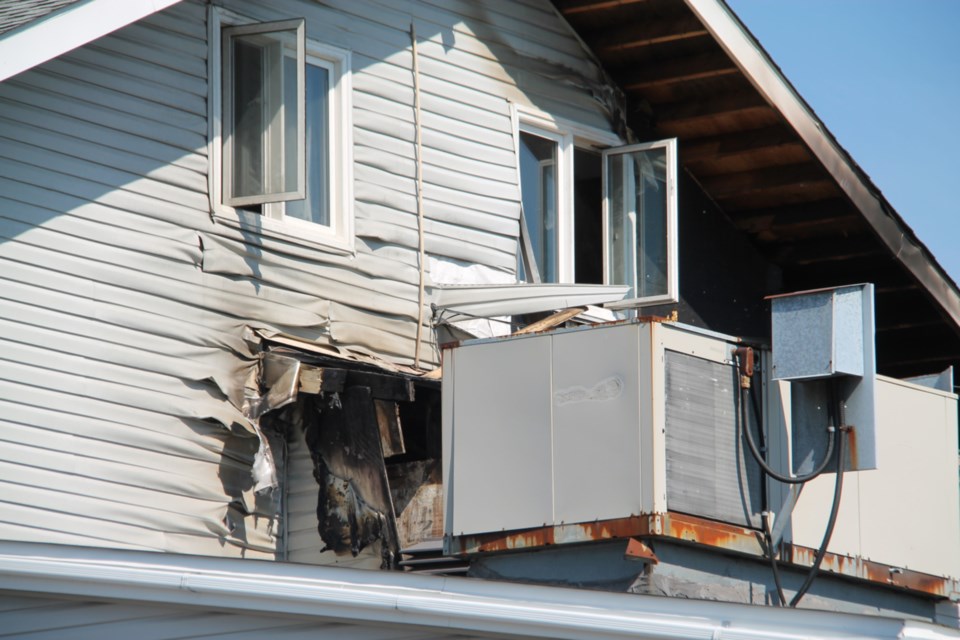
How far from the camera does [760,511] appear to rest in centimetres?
922

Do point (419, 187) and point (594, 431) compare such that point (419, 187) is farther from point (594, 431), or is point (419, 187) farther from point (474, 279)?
point (594, 431)

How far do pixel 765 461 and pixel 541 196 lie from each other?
13.3 ft

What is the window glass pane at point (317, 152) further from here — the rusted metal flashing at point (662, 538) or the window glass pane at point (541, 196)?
the rusted metal flashing at point (662, 538)

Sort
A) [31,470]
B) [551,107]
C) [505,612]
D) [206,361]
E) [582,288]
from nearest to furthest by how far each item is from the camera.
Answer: [505,612]
[31,470]
[206,361]
[582,288]
[551,107]

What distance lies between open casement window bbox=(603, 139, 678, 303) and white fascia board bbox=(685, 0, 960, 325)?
870 mm

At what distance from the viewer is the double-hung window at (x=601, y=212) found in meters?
12.5

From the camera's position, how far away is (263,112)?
10.3 meters

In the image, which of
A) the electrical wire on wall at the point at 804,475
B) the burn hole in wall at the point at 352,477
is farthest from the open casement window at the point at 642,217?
the electrical wire on wall at the point at 804,475

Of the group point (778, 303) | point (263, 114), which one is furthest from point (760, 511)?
point (263, 114)

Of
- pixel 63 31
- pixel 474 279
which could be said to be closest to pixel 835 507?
pixel 474 279

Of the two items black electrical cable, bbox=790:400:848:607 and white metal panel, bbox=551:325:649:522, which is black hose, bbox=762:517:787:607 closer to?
black electrical cable, bbox=790:400:848:607

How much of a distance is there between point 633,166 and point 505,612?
6519 mm

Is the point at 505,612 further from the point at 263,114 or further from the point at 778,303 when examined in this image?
the point at 263,114

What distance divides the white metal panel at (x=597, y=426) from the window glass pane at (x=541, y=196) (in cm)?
353
